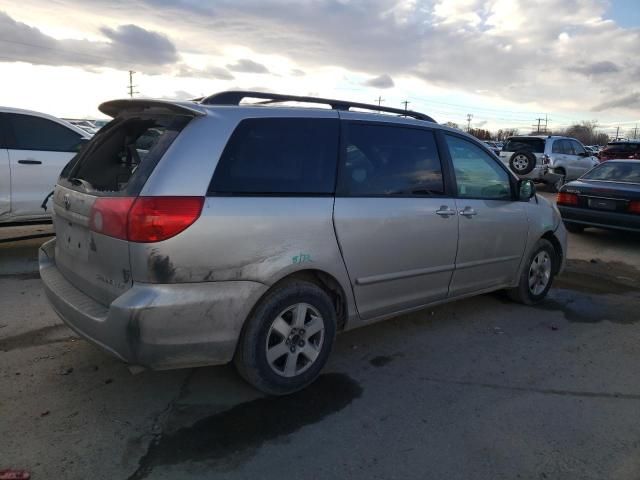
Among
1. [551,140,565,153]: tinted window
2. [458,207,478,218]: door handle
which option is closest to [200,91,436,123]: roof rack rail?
[458,207,478,218]: door handle

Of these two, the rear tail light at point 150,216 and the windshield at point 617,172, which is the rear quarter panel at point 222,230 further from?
the windshield at point 617,172

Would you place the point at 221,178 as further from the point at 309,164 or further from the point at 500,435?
the point at 500,435

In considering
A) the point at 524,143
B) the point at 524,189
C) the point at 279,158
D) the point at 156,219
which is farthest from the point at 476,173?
the point at 524,143

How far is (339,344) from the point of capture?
162 inches

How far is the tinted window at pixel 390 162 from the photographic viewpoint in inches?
139

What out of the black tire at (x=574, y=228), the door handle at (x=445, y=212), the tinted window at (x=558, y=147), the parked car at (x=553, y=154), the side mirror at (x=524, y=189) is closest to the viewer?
the door handle at (x=445, y=212)

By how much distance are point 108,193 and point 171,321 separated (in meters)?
0.83

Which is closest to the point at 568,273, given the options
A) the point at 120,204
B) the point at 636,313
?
the point at 636,313

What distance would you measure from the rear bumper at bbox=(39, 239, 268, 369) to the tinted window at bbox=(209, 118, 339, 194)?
0.58m

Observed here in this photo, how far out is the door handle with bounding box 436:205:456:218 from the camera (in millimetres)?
3976

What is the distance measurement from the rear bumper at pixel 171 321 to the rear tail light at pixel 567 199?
7659 mm

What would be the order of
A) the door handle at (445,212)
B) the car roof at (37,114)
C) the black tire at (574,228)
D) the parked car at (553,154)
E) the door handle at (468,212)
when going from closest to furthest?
the door handle at (445,212)
the door handle at (468,212)
the car roof at (37,114)
the black tire at (574,228)
the parked car at (553,154)

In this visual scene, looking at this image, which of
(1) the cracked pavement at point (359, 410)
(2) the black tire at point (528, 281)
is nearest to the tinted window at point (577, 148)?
(2) the black tire at point (528, 281)

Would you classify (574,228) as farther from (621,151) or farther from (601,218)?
(621,151)
